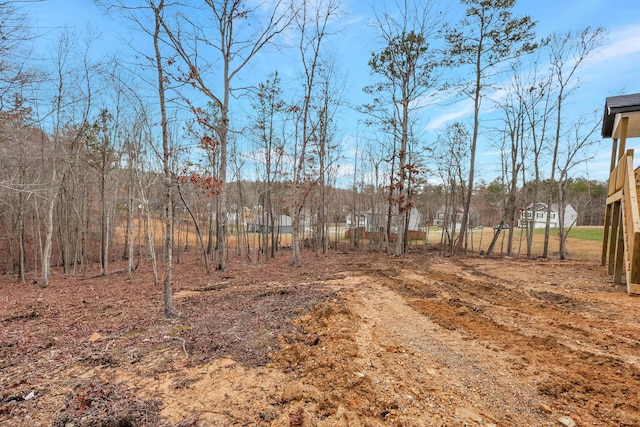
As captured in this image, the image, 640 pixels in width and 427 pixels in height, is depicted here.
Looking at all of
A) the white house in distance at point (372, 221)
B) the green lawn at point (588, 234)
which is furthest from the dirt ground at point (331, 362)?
the green lawn at point (588, 234)

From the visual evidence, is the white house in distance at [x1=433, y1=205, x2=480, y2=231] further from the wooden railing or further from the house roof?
the wooden railing

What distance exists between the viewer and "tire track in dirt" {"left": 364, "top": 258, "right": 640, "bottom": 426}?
2.42 meters

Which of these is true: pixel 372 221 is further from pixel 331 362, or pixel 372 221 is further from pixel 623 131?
pixel 331 362

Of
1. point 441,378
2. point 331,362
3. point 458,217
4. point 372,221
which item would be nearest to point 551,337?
point 441,378

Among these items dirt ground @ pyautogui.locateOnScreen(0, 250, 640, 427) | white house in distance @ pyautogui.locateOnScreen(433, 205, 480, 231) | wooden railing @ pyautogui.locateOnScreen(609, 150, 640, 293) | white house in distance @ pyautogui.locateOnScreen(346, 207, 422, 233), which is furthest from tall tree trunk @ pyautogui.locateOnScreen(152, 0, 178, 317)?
white house in distance @ pyautogui.locateOnScreen(433, 205, 480, 231)

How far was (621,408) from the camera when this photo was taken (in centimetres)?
227

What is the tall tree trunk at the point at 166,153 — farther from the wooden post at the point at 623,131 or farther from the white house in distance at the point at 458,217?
the white house in distance at the point at 458,217

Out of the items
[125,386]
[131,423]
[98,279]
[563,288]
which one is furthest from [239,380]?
[98,279]

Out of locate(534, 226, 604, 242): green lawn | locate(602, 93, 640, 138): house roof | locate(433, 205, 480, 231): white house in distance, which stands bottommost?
locate(534, 226, 604, 242): green lawn

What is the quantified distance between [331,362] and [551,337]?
2.94 meters

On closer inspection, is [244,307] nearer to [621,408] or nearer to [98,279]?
[621,408]

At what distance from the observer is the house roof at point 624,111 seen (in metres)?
7.66

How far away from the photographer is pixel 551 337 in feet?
12.1

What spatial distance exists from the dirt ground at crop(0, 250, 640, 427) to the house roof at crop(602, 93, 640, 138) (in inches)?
203
